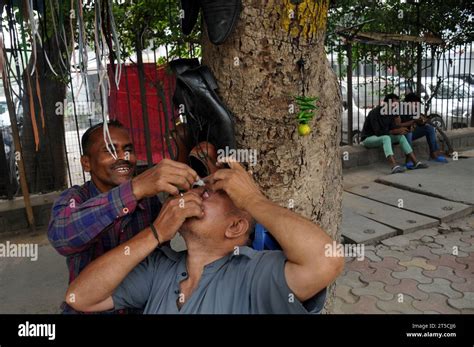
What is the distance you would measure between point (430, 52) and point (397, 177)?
2.98 metres

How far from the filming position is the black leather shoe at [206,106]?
1741 millimetres

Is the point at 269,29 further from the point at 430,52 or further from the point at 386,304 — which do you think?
the point at 430,52

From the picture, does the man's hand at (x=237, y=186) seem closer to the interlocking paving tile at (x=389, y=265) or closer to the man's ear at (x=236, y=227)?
the man's ear at (x=236, y=227)

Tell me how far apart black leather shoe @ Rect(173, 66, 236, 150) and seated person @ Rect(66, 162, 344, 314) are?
19 cm

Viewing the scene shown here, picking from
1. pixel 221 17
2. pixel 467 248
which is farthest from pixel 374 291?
pixel 221 17

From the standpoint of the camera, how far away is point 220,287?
155 cm

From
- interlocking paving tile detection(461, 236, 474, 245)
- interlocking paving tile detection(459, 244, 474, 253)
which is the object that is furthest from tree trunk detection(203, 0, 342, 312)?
interlocking paving tile detection(461, 236, 474, 245)

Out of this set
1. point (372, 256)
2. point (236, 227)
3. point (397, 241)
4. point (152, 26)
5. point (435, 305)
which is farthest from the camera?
point (152, 26)

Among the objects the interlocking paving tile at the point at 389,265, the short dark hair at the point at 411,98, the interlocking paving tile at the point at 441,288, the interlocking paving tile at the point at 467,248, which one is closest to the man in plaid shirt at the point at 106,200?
the interlocking paving tile at the point at 441,288

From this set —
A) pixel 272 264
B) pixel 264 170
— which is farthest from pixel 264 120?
pixel 272 264

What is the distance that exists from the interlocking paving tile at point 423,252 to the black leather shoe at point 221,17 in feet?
10.4

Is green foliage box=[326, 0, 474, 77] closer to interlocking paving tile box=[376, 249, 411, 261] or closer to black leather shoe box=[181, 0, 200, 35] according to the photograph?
interlocking paving tile box=[376, 249, 411, 261]

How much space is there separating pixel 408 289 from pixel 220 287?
2.45 metres

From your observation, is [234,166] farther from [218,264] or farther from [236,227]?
[218,264]
